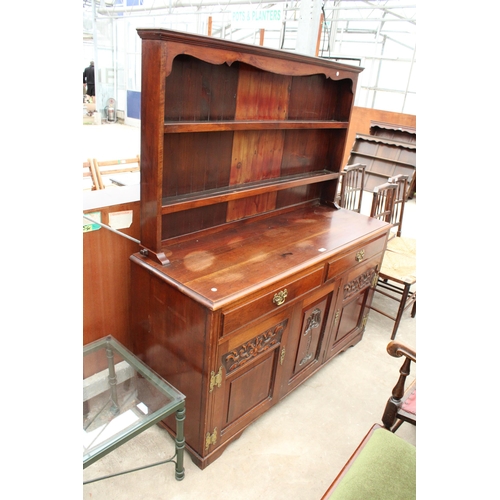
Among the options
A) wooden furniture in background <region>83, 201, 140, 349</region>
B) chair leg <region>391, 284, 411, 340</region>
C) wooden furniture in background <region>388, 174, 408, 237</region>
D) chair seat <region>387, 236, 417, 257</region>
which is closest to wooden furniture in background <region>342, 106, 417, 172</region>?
wooden furniture in background <region>388, 174, 408, 237</region>

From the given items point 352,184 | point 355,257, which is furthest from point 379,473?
point 352,184

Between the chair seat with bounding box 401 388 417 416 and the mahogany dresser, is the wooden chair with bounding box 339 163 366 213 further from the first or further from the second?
the chair seat with bounding box 401 388 417 416

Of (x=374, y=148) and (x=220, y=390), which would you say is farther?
(x=374, y=148)

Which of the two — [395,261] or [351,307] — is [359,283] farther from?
[395,261]

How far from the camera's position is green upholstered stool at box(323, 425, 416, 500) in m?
1.32

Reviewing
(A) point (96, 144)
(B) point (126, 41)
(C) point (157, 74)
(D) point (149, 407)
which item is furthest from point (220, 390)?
(B) point (126, 41)

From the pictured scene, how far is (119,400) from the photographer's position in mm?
1687

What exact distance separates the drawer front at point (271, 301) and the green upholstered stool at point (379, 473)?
0.65 m

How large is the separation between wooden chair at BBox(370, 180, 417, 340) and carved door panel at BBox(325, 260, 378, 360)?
0.28 meters

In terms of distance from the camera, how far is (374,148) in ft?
22.2

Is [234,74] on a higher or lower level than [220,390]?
higher
